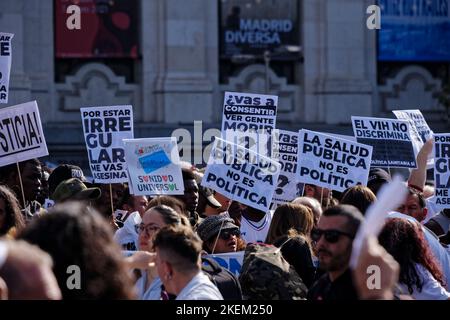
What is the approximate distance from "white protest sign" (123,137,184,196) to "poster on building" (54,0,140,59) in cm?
1350

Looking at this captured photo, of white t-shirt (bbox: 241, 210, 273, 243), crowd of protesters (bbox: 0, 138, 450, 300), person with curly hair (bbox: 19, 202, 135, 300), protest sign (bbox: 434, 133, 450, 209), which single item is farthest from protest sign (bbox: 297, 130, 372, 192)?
person with curly hair (bbox: 19, 202, 135, 300)

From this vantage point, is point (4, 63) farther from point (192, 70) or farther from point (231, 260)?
point (192, 70)

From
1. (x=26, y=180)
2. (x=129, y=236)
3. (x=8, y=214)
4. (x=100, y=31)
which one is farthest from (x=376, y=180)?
(x=100, y=31)

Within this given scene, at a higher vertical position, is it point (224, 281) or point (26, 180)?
point (26, 180)

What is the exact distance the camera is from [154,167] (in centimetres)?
967

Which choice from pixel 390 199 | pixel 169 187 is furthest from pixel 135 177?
pixel 390 199

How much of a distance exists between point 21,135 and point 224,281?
3792mm

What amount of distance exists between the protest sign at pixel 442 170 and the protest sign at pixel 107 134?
2.68m

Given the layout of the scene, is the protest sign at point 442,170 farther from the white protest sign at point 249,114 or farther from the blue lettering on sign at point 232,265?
the blue lettering on sign at point 232,265

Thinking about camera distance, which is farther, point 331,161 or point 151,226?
point 331,161

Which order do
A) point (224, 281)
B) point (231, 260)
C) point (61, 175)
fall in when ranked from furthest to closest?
point (61, 175) → point (231, 260) → point (224, 281)

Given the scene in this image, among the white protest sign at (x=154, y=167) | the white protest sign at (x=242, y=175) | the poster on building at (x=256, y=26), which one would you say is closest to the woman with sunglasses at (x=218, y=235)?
the white protest sign at (x=242, y=175)

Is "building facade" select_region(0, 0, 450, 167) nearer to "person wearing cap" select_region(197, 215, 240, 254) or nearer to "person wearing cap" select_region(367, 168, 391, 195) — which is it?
"person wearing cap" select_region(367, 168, 391, 195)
